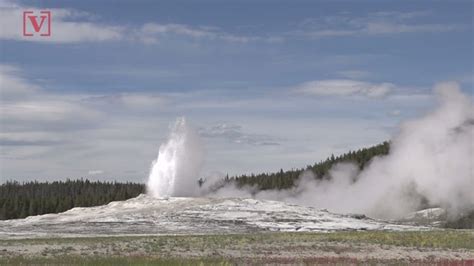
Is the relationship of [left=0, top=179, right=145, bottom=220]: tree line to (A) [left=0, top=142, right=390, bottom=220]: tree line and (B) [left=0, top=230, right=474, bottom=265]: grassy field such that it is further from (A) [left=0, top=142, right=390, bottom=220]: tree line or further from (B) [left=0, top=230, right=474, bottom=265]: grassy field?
(B) [left=0, top=230, right=474, bottom=265]: grassy field

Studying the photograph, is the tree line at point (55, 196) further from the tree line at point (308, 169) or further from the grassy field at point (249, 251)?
the grassy field at point (249, 251)

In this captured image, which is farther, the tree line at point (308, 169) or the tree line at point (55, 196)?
the tree line at point (308, 169)

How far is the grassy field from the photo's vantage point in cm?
3650

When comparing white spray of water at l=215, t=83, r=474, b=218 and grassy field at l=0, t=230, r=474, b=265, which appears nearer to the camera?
grassy field at l=0, t=230, r=474, b=265

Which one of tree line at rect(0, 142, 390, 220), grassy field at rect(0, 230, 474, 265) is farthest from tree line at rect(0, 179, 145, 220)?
grassy field at rect(0, 230, 474, 265)

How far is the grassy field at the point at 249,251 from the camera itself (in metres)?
36.5

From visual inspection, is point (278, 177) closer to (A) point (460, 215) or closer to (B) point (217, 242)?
(A) point (460, 215)

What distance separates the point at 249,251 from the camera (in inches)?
1769

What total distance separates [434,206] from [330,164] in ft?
185

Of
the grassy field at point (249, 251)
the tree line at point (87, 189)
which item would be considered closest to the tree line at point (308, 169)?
the tree line at point (87, 189)

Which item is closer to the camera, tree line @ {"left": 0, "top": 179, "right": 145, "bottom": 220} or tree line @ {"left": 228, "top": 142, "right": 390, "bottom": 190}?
tree line @ {"left": 0, "top": 179, "right": 145, "bottom": 220}

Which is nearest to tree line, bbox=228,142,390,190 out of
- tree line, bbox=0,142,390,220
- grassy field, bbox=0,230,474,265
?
tree line, bbox=0,142,390,220

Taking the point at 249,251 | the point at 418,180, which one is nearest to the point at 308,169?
the point at 418,180

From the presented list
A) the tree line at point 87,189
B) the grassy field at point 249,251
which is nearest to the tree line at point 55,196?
the tree line at point 87,189
